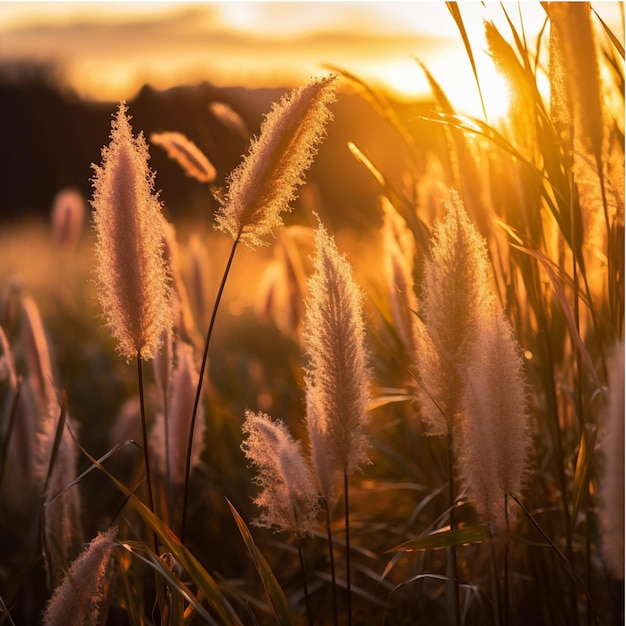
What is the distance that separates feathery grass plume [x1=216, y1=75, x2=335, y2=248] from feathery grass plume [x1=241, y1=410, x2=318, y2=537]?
9.4 inches

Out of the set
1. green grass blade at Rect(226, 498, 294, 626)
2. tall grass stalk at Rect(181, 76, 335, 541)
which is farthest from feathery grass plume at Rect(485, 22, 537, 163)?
green grass blade at Rect(226, 498, 294, 626)

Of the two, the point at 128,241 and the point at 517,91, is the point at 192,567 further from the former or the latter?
the point at 517,91

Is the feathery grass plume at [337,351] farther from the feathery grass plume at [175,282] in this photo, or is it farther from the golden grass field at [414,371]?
the feathery grass plume at [175,282]

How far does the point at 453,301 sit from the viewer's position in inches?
35.1

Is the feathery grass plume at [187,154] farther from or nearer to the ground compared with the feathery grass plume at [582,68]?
farther from the ground

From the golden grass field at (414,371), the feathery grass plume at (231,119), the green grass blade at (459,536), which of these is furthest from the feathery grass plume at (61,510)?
the feathery grass plume at (231,119)

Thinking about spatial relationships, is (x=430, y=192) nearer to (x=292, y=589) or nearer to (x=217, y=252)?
(x=292, y=589)

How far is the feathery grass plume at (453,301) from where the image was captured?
889mm

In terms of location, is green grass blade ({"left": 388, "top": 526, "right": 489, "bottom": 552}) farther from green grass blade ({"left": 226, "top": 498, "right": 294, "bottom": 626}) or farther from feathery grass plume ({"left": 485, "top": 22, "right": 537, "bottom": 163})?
feathery grass plume ({"left": 485, "top": 22, "right": 537, "bottom": 163})

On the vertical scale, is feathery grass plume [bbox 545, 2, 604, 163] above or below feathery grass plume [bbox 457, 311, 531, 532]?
above

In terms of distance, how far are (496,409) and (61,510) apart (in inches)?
24.3

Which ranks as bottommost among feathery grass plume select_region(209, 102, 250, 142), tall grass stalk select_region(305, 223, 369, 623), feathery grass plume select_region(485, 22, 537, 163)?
tall grass stalk select_region(305, 223, 369, 623)

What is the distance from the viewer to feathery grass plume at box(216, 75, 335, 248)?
0.93 m

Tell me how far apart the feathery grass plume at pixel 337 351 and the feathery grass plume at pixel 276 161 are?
0.09 meters
